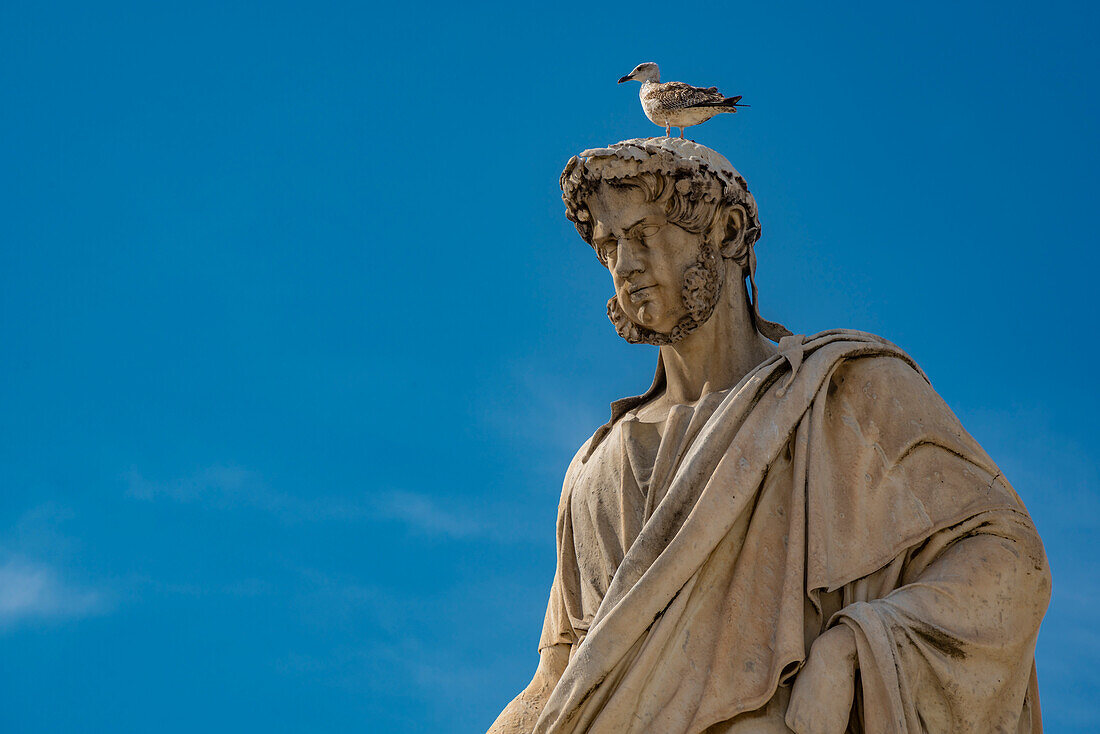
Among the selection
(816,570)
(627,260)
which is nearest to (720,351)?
(627,260)

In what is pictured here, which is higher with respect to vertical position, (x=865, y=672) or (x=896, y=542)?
(x=896, y=542)

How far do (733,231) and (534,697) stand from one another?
8.53 ft

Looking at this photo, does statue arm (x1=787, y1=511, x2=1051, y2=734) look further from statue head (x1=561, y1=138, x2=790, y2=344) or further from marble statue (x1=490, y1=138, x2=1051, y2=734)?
statue head (x1=561, y1=138, x2=790, y2=344)

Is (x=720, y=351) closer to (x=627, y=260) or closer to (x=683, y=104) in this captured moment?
(x=627, y=260)

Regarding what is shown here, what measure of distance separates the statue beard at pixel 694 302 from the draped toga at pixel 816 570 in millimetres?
464

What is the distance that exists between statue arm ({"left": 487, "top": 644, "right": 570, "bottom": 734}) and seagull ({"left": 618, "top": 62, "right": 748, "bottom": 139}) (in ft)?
11.6

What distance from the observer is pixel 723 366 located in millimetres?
8992

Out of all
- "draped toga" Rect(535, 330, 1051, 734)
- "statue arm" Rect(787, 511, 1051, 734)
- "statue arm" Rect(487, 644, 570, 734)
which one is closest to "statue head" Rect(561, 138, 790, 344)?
"draped toga" Rect(535, 330, 1051, 734)

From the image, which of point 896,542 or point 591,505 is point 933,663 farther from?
point 591,505

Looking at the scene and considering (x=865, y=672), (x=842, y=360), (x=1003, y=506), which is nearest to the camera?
(x=865, y=672)

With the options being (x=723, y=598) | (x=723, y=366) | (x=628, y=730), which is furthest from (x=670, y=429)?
(x=628, y=730)

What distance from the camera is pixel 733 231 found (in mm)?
9094

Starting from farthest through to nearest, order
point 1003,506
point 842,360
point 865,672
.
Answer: point 842,360 < point 1003,506 < point 865,672

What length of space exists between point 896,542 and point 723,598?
825 millimetres
